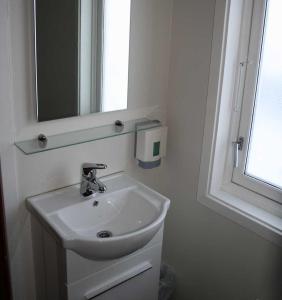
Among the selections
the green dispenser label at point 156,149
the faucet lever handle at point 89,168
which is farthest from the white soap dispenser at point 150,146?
the faucet lever handle at point 89,168

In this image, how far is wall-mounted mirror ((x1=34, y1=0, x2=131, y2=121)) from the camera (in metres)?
1.56

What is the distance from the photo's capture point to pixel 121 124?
1.87m

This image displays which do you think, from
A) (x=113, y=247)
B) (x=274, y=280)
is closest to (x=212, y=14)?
(x=113, y=247)

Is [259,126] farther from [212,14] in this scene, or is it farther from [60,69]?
[60,69]

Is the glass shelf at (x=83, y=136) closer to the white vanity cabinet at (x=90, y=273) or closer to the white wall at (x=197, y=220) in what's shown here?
the white wall at (x=197, y=220)

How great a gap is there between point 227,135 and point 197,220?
45 cm

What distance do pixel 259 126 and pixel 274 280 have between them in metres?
0.65

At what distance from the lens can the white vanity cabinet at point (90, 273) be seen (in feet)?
5.03

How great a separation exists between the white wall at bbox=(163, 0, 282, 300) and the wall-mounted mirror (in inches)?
10.6

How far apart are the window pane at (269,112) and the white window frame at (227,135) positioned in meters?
0.08

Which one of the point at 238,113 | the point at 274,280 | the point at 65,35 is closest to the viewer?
the point at 65,35

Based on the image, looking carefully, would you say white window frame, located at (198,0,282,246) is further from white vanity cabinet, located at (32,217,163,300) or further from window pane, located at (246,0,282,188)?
white vanity cabinet, located at (32,217,163,300)

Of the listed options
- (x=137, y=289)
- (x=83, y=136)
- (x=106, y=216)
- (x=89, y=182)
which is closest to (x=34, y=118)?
(x=83, y=136)

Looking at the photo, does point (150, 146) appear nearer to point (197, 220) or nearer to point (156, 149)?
point (156, 149)
